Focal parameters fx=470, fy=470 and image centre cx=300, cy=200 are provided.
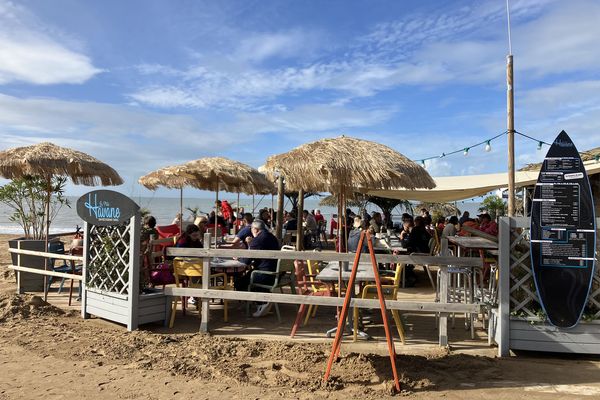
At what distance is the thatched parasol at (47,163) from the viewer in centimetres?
650

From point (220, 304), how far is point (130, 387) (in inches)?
112

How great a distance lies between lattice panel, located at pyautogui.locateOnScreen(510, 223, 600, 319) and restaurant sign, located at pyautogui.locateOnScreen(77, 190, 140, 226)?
12.2 ft

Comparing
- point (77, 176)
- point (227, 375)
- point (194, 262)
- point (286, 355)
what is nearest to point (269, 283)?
point (194, 262)

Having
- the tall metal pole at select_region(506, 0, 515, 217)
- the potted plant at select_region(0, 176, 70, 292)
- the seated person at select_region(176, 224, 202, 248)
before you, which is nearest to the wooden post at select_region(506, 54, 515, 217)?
the tall metal pole at select_region(506, 0, 515, 217)

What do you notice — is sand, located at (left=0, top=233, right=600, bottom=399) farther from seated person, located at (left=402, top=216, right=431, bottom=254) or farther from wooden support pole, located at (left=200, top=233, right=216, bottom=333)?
seated person, located at (left=402, top=216, right=431, bottom=254)

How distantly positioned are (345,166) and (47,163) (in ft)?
14.7

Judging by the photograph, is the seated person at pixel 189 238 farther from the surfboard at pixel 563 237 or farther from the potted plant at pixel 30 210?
the surfboard at pixel 563 237

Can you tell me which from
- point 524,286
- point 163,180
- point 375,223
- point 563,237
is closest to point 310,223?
point 375,223

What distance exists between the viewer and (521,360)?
4090 millimetres

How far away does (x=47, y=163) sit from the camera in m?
6.54

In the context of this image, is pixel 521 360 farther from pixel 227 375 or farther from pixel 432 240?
pixel 432 240

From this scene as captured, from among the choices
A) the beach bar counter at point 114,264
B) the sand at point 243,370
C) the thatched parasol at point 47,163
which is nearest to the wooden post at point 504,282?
the sand at point 243,370

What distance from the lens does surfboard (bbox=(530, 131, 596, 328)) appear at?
4.09m

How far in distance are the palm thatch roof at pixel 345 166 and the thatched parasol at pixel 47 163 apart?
3.43 m
